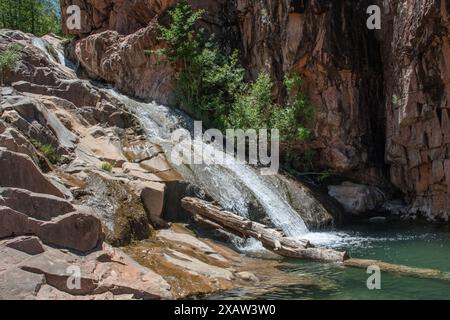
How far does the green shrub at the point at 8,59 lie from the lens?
17438 mm

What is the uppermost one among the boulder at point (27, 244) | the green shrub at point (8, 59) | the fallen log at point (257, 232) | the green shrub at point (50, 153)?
the green shrub at point (8, 59)

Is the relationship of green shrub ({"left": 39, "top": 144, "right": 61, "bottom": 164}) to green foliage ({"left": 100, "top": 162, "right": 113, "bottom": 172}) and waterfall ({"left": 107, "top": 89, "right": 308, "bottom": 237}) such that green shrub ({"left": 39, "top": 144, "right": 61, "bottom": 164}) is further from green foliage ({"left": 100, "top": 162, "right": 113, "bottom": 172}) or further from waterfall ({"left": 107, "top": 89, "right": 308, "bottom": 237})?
waterfall ({"left": 107, "top": 89, "right": 308, "bottom": 237})

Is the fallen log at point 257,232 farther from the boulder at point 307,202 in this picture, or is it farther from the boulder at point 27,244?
the boulder at point 27,244

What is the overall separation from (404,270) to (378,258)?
6.24ft

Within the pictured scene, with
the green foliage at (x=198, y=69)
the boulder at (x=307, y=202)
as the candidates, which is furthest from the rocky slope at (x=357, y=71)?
the boulder at (x=307, y=202)

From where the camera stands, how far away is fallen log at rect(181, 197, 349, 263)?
12344 millimetres

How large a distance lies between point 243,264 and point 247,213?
4124mm

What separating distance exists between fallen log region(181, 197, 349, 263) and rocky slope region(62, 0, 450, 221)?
28.3 ft

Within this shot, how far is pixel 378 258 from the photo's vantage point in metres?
13.1

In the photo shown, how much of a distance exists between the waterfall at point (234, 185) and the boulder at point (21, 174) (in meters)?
5.81

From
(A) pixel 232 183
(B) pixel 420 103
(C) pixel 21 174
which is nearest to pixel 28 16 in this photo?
(A) pixel 232 183

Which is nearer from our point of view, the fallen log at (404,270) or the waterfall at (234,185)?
the fallen log at (404,270)

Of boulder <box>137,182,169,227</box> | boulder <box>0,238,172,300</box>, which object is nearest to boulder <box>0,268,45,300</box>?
boulder <box>0,238,172,300</box>

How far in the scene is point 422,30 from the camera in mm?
17781
